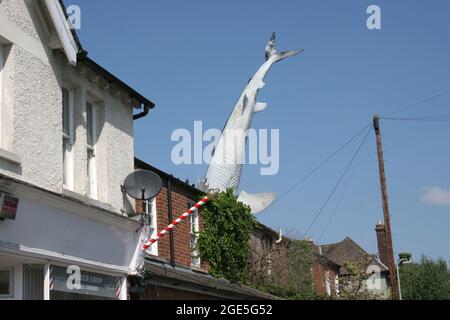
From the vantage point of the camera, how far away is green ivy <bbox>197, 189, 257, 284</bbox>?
808 inches

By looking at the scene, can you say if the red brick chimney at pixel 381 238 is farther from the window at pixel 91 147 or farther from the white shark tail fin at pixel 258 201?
the window at pixel 91 147

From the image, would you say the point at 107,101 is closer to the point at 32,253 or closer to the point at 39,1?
the point at 39,1

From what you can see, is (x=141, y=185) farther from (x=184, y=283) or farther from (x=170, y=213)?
(x=170, y=213)

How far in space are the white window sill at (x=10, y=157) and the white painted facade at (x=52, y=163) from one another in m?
0.02

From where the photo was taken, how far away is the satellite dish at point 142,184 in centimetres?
1359

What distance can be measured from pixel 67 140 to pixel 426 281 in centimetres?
4503

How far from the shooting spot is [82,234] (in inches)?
458

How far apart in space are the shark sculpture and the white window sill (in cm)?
1537

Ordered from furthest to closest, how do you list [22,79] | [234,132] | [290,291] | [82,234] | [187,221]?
[234,132] < [290,291] < [187,221] < [82,234] < [22,79]

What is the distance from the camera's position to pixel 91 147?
43.0 ft

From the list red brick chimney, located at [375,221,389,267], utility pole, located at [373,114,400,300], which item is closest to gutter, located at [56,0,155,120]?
utility pole, located at [373,114,400,300]

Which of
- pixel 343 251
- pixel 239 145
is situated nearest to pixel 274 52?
pixel 239 145

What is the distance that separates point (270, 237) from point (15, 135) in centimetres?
1938
